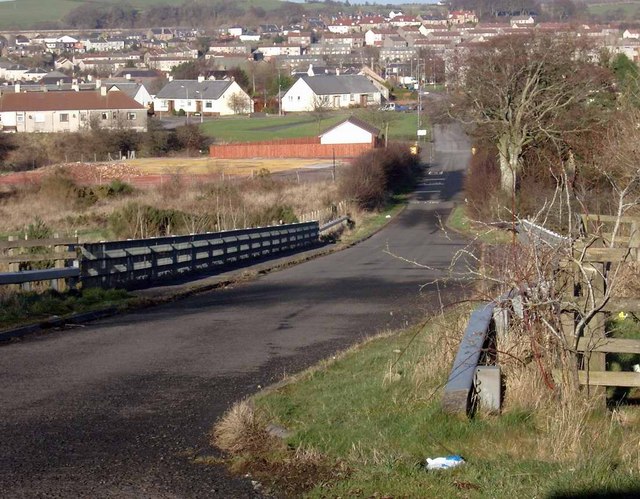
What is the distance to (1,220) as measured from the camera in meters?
50.4

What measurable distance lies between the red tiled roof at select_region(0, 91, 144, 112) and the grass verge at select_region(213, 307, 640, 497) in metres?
110

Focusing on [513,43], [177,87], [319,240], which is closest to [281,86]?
[177,87]

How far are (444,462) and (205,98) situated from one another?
138 m

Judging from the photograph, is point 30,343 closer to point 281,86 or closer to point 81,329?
point 81,329

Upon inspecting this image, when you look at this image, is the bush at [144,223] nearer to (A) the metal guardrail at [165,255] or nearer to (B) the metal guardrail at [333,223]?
(A) the metal guardrail at [165,255]

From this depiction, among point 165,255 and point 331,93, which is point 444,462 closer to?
point 165,255

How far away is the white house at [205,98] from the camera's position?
142 metres

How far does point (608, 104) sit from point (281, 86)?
120 meters

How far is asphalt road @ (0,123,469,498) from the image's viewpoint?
7375mm

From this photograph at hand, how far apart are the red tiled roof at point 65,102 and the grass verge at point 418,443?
11039 centimetres

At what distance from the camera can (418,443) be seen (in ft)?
24.9

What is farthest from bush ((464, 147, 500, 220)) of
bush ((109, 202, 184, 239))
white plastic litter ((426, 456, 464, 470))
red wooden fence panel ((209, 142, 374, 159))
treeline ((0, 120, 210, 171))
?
treeline ((0, 120, 210, 171))

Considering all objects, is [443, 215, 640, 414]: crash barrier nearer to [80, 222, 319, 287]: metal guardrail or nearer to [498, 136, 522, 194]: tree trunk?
[80, 222, 319, 287]: metal guardrail

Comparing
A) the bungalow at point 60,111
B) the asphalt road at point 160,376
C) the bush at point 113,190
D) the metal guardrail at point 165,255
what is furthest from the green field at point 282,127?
the asphalt road at point 160,376
